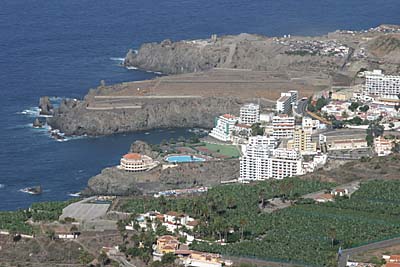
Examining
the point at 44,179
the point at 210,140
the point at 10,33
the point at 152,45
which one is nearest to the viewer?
the point at 44,179

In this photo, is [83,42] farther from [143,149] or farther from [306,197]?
[306,197]

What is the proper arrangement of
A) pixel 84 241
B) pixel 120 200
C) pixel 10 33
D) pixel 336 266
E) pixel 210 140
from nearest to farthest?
pixel 336 266, pixel 84 241, pixel 120 200, pixel 210 140, pixel 10 33

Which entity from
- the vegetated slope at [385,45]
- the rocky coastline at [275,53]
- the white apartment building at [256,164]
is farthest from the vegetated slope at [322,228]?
the vegetated slope at [385,45]

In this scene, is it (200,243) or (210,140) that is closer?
(200,243)

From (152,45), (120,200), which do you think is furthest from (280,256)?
(152,45)

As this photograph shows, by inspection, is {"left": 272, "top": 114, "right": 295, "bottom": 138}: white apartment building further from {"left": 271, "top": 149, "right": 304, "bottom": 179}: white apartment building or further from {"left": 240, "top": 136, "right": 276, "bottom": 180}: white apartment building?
{"left": 240, "top": 136, "right": 276, "bottom": 180}: white apartment building

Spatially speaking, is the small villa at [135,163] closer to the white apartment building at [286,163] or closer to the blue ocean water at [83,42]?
the blue ocean water at [83,42]

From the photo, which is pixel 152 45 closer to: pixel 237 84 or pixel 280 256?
pixel 237 84
